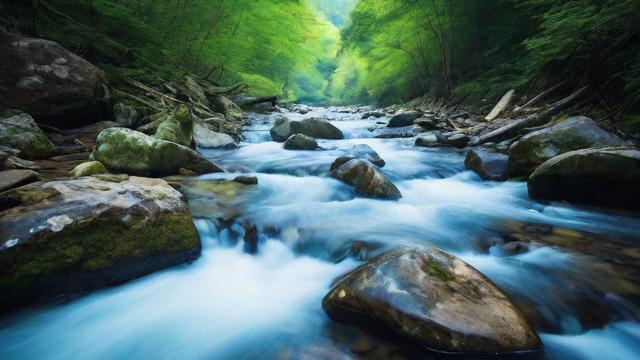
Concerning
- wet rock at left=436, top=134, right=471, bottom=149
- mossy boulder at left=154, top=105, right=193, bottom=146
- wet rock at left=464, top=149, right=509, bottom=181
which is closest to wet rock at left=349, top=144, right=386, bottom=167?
wet rock at left=464, top=149, right=509, bottom=181

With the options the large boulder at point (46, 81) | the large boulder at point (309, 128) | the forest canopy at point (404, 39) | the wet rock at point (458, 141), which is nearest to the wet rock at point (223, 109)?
the forest canopy at point (404, 39)

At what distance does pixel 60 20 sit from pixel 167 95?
2494 millimetres

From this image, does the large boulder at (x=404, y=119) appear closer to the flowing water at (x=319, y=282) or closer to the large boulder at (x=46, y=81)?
the flowing water at (x=319, y=282)

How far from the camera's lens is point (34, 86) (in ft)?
18.1

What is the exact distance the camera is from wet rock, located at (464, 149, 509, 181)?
5.56 m

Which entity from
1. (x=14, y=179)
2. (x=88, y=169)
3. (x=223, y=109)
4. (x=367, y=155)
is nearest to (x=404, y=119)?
(x=367, y=155)

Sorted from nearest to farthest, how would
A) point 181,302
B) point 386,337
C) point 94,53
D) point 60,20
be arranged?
point 386,337 → point 181,302 → point 60,20 → point 94,53

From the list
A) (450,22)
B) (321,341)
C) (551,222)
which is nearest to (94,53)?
(321,341)

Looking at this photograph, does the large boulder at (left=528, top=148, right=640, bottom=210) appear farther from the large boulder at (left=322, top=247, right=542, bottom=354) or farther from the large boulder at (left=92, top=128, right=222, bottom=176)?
the large boulder at (left=92, top=128, right=222, bottom=176)

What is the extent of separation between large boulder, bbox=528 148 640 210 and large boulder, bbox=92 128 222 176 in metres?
4.82

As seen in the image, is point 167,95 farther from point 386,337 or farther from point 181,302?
point 386,337

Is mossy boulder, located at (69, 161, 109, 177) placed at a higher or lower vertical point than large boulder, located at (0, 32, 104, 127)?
lower

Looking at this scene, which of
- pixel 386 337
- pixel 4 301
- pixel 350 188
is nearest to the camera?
pixel 386 337

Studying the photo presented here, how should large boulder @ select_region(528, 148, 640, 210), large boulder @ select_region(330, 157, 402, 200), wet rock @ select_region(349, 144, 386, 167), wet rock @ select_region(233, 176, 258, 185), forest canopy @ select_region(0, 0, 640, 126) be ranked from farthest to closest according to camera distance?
wet rock @ select_region(349, 144, 386, 167), forest canopy @ select_region(0, 0, 640, 126), wet rock @ select_region(233, 176, 258, 185), large boulder @ select_region(330, 157, 402, 200), large boulder @ select_region(528, 148, 640, 210)
